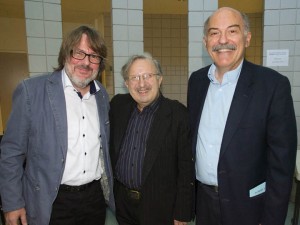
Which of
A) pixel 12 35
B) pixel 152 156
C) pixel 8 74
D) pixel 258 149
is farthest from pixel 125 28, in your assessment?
pixel 8 74

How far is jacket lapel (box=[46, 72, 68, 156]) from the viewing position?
1.43 metres

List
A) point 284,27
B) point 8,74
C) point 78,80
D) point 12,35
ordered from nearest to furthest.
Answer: point 78,80, point 284,27, point 12,35, point 8,74

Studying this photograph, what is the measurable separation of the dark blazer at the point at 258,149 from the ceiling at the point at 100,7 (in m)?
4.06

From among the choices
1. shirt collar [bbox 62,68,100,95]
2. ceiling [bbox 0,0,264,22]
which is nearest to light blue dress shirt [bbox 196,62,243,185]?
shirt collar [bbox 62,68,100,95]

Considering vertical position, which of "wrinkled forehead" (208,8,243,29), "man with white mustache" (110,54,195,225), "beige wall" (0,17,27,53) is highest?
"beige wall" (0,17,27,53)

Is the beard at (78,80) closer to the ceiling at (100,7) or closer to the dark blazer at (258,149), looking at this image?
the dark blazer at (258,149)

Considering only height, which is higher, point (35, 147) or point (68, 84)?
point (68, 84)

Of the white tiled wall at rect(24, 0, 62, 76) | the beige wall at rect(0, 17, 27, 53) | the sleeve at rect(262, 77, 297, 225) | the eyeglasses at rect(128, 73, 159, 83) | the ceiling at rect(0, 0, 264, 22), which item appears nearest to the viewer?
the sleeve at rect(262, 77, 297, 225)

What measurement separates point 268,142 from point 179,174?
22.1 inches

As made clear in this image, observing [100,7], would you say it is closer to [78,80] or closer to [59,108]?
[78,80]

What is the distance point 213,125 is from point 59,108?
90 centimetres

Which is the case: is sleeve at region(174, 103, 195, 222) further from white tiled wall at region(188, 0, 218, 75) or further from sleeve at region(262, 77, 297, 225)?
white tiled wall at region(188, 0, 218, 75)

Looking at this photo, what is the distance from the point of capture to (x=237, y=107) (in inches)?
53.7

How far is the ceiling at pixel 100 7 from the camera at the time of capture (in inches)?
193
